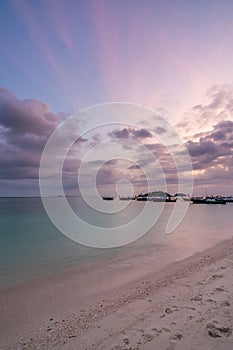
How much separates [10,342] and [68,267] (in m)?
7.79

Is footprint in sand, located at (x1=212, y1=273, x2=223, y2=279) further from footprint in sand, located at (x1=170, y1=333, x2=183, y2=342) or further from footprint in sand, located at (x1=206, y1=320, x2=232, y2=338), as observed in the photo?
footprint in sand, located at (x1=170, y1=333, x2=183, y2=342)

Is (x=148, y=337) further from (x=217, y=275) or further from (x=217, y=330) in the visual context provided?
(x=217, y=275)

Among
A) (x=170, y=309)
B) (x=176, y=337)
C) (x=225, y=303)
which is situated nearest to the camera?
(x=176, y=337)

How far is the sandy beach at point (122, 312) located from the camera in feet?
17.3

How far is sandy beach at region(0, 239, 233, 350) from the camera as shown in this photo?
5281 mm

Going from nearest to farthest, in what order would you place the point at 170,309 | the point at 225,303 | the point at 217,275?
the point at 170,309 < the point at 225,303 < the point at 217,275

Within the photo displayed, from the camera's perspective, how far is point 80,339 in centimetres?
555

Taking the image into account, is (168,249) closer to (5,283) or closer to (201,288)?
(201,288)

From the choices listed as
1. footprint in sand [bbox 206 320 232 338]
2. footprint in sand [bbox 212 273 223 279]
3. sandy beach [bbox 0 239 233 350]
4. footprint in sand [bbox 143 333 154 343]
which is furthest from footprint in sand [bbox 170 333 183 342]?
footprint in sand [bbox 212 273 223 279]

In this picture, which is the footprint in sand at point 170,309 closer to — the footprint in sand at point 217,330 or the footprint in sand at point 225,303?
the footprint in sand at point 217,330

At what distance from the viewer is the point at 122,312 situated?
22.8 ft

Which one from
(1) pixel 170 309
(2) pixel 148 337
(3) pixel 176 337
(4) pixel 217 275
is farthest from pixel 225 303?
(4) pixel 217 275

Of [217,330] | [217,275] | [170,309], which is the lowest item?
[217,275]

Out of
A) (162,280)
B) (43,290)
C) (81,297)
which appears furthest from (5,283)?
(162,280)
